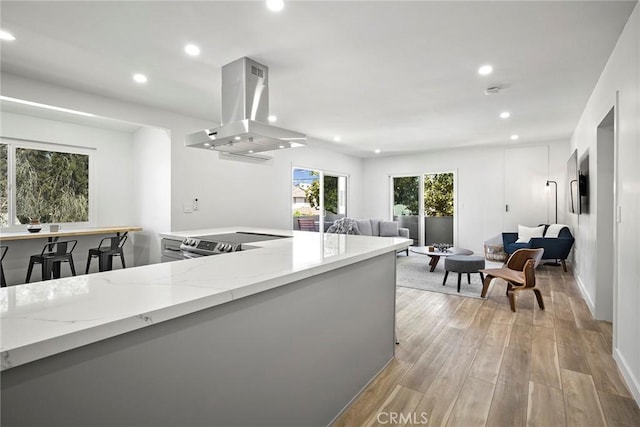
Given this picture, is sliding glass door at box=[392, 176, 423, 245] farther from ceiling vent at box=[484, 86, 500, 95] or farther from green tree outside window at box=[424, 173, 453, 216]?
ceiling vent at box=[484, 86, 500, 95]

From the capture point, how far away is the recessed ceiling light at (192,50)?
253cm

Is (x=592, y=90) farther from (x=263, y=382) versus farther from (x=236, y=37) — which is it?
(x=263, y=382)

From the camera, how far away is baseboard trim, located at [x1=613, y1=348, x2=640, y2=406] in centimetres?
189

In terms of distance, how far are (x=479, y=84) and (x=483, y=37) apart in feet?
3.40

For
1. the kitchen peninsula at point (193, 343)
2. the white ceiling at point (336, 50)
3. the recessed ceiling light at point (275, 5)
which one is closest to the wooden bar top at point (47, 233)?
the white ceiling at point (336, 50)

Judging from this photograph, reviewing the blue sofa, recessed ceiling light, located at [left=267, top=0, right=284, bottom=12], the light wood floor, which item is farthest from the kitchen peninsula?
the blue sofa

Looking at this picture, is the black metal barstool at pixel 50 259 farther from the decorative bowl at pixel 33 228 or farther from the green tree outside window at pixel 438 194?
the green tree outside window at pixel 438 194

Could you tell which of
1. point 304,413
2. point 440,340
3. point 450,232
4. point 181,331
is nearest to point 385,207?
point 450,232

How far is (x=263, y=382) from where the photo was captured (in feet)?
4.36

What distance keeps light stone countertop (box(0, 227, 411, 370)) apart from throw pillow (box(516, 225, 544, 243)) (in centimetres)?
569

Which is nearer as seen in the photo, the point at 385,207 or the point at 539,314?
the point at 539,314

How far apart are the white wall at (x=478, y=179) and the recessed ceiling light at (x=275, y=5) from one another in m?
6.25

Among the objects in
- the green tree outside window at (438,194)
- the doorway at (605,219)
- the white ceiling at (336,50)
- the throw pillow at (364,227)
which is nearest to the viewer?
the white ceiling at (336,50)

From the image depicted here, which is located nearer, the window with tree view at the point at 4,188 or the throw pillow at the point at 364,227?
the window with tree view at the point at 4,188
